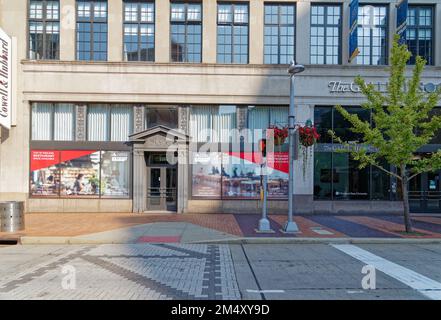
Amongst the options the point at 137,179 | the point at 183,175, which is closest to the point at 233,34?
the point at 183,175

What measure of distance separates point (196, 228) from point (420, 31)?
52.2 ft

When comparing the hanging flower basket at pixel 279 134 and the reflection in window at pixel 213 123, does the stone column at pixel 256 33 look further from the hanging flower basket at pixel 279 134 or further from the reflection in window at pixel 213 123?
the hanging flower basket at pixel 279 134

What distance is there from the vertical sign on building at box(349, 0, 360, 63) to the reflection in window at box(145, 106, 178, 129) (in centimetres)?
946

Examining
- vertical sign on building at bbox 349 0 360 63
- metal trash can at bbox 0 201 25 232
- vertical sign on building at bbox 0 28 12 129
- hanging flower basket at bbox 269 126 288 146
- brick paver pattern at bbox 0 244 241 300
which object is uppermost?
vertical sign on building at bbox 349 0 360 63

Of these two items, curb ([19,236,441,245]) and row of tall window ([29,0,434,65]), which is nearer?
curb ([19,236,441,245])

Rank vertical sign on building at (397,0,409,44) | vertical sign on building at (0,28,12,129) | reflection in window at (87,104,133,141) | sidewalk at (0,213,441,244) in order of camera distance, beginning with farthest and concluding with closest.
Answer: reflection in window at (87,104,133,141)
vertical sign on building at (397,0,409,44)
vertical sign on building at (0,28,12,129)
sidewalk at (0,213,441,244)

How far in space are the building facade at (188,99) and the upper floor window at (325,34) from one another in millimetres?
54

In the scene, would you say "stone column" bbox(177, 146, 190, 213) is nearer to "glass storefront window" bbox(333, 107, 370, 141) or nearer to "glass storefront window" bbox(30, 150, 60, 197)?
"glass storefront window" bbox(30, 150, 60, 197)

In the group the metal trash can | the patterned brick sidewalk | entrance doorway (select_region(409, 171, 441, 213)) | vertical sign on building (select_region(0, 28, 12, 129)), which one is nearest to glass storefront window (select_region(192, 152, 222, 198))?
the patterned brick sidewalk

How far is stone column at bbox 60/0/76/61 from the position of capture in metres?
17.5

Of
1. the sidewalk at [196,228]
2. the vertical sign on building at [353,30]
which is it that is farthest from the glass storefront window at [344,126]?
the sidewalk at [196,228]
